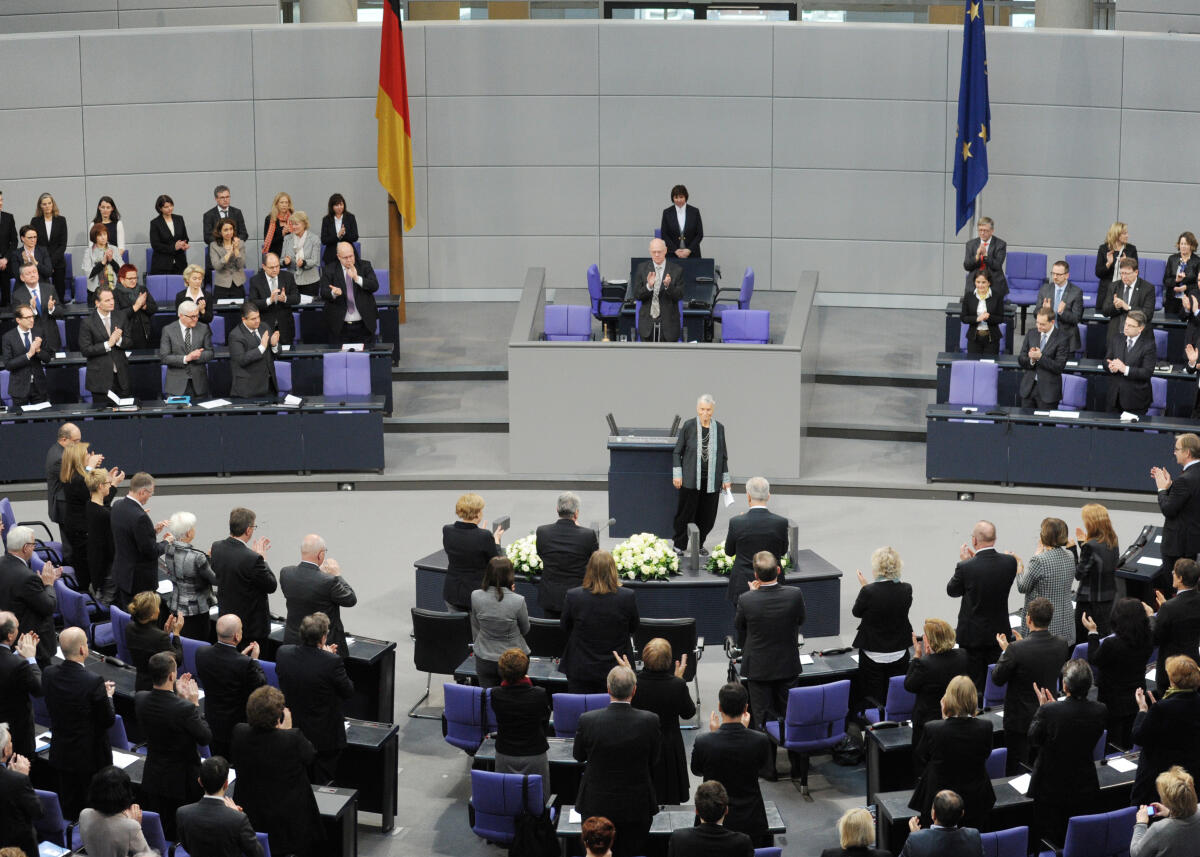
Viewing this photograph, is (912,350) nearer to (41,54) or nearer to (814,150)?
(814,150)

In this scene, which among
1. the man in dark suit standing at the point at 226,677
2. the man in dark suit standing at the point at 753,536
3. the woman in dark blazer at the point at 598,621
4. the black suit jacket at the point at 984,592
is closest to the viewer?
the man in dark suit standing at the point at 226,677

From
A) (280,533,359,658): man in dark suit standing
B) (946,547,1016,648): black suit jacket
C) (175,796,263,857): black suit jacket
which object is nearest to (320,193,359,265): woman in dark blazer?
A: (280,533,359,658): man in dark suit standing

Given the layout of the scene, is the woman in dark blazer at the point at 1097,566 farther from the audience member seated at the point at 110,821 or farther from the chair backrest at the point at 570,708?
the audience member seated at the point at 110,821

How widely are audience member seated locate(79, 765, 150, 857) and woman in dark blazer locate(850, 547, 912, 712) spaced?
14.2 feet

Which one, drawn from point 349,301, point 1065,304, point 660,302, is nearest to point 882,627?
point 1065,304

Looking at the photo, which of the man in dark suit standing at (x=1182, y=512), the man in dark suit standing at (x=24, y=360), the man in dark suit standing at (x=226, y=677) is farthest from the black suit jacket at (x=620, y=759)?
the man in dark suit standing at (x=24, y=360)

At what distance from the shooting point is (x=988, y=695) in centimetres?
952

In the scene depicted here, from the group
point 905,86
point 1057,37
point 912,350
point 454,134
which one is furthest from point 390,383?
point 1057,37

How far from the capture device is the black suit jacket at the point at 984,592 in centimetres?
952

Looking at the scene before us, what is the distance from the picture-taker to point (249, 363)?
15.0 m

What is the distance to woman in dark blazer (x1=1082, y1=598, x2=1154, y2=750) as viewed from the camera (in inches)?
343

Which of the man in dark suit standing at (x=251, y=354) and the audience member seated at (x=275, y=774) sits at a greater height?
the man in dark suit standing at (x=251, y=354)

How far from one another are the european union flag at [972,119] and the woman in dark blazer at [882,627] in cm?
943

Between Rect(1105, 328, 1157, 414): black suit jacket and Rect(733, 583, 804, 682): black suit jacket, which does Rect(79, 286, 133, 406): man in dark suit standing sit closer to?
Rect(733, 583, 804, 682): black suit jacket
